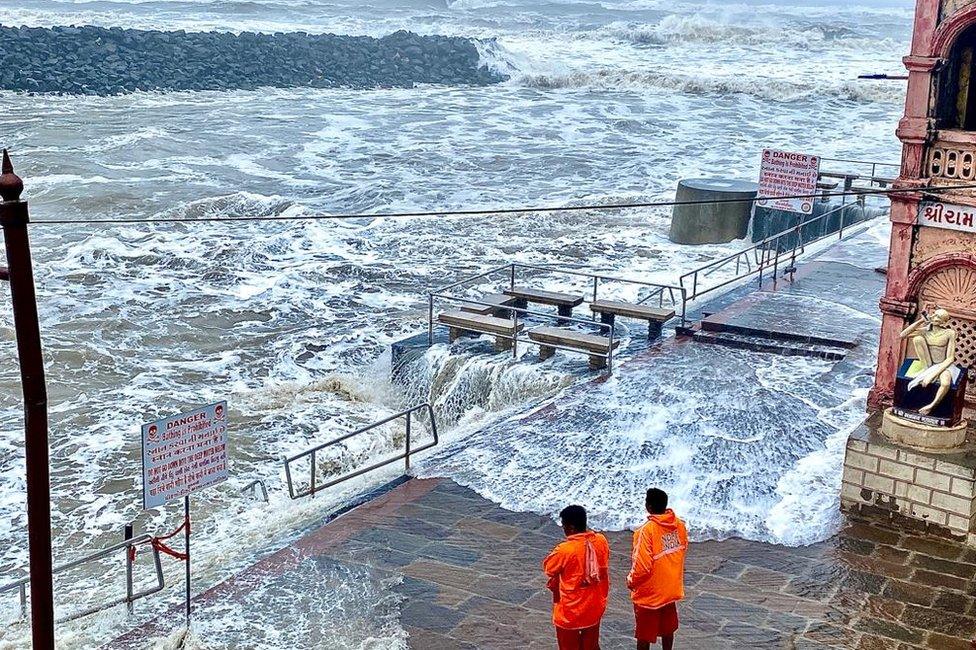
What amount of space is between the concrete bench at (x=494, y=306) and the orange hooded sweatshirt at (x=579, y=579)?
9.60m

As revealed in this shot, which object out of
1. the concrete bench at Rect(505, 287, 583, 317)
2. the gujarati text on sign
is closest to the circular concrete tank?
the concrete bench at Rect(505, 287, 583, 317)

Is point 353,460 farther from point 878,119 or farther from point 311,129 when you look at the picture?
point 878,119

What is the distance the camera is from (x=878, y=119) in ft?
181

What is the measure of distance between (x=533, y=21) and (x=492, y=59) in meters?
39.0

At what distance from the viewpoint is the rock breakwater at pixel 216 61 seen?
56094mm

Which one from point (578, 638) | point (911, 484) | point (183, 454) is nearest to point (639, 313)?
point (911, 484)

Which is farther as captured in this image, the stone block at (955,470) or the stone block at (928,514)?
the stone block at (928,514)

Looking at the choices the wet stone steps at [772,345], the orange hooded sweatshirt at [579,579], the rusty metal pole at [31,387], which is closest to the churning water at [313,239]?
the wet stone steps at [772,345]

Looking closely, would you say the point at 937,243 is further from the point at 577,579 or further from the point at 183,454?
the point at 183,454

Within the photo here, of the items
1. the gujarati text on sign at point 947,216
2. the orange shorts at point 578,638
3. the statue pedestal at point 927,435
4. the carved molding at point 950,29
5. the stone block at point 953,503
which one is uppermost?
the carved molding at point 950,29

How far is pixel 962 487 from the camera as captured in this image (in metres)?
10.7

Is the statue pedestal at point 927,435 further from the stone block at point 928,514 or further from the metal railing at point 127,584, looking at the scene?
the metal railing at point 127,584

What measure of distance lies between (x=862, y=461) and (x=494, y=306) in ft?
23.5

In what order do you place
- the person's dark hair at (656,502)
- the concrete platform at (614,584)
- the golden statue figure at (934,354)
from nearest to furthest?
1. the person's dark hair at (656,502)
2. the concrete platform at (614,584)
3. the golden statue figure at (934,354)
